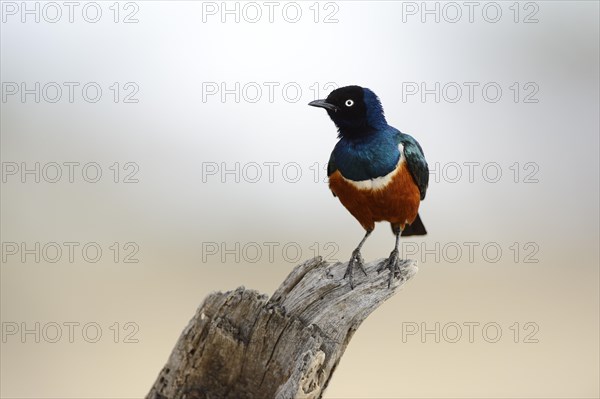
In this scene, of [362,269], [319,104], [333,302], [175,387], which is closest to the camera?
[175,387]

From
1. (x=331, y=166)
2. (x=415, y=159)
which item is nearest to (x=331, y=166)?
(x=331, y=166)

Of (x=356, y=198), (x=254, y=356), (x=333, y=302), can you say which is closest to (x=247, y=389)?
(x=254, y=356)

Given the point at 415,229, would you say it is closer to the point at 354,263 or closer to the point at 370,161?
the point at 370,161

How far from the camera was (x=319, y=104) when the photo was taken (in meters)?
4.37

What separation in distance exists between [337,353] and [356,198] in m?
1.16

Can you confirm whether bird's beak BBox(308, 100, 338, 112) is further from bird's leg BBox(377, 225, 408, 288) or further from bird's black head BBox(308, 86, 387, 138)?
bird's leg BBox(377, 225, 408, 288)

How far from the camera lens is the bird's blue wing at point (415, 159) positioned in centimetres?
444

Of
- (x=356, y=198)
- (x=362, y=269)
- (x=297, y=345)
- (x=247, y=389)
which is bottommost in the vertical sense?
(x=247, y=389)

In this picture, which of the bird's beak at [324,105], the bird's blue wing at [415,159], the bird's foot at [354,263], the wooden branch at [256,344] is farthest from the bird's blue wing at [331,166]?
the wooden branch at [256,344]

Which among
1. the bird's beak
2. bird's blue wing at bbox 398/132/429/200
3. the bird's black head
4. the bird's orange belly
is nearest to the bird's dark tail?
the bird's orange belly

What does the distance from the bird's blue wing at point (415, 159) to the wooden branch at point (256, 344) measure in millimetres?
1095

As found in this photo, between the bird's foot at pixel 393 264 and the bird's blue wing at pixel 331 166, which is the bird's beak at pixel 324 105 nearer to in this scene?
the bird's blue wing at pixel 331 166

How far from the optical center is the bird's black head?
4.35 metres

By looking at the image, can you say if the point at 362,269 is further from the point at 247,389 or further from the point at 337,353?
the point at 247,389
